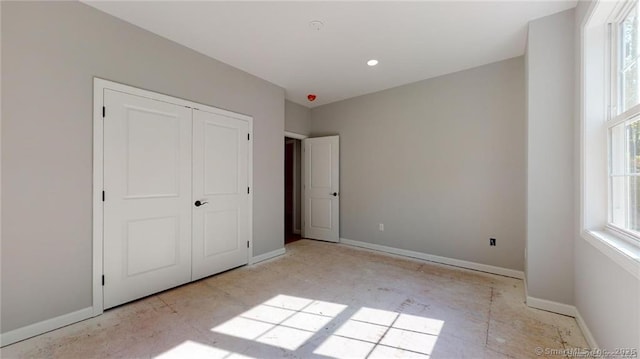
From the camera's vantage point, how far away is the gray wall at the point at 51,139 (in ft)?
6.37

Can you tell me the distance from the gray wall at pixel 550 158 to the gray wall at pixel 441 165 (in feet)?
2.57

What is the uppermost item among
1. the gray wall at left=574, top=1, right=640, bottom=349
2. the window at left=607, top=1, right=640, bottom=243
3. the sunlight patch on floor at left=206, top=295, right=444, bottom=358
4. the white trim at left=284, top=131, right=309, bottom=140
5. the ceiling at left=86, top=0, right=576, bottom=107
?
the ceiling at left=86, top=0, right=576, bottom=107

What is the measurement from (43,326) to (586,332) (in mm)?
4084

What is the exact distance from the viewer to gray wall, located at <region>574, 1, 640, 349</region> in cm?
137

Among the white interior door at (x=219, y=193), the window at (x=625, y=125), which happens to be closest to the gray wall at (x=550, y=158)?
the window at (x=625, y=125)

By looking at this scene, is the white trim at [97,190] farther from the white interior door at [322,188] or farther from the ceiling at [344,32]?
the white interior door at [322,188]

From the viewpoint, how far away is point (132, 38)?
2.58 metres

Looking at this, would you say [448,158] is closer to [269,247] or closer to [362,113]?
[362,113]

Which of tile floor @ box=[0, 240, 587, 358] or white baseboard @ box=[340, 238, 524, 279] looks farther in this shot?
white baseboard @ box=[340, 238, 524, 279]

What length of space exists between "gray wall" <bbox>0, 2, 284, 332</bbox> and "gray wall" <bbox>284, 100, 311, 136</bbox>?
243 cm

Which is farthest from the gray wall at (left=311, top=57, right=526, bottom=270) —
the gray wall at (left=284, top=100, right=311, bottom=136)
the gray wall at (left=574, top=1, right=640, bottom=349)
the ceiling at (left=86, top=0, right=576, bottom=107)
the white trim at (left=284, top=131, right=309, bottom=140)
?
the gray wall at (left=574, top=1, right=640, bottom=349)

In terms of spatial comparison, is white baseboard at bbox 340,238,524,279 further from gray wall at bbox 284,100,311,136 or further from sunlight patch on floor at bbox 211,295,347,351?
gray wall at bbox 284,100,311,136

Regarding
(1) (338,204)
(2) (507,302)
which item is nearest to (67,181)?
(1) (338,204)

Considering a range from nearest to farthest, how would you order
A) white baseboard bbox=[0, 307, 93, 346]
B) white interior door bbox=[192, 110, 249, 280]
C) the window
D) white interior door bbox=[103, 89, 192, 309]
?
the window, white baseboard bbox=[0, 307, 93, 346], white interior door bbox=[103, 89, 192, 309], white interior door bbox=[192, 110, 249, 280]
